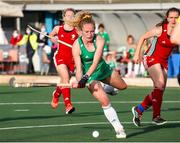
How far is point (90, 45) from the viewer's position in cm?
1362

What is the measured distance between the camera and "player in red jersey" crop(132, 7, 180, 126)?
15148 mm

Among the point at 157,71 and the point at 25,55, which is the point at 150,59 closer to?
the point at 157,71

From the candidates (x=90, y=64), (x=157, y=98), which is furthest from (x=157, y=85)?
(x=90, y=64)

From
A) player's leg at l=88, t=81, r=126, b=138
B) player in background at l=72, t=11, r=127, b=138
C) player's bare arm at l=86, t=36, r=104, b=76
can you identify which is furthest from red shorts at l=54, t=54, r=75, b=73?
player's leg at l=88, t=81, r=126, b=138

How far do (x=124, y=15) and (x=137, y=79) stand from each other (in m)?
6.89

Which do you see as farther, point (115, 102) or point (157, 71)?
point (115, 102)

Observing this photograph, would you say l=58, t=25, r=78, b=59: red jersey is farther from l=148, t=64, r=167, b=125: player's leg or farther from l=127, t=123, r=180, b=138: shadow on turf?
l=127, t=123, r=180, b=138: shadow on turf

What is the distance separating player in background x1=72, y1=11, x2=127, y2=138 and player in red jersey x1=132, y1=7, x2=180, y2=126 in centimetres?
152

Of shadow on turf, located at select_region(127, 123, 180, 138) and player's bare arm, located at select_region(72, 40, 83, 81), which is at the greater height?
player's bare arm, located at select_region(72, 40, 83, 81)

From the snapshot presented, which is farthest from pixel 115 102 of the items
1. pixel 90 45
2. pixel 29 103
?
pixel 90 45

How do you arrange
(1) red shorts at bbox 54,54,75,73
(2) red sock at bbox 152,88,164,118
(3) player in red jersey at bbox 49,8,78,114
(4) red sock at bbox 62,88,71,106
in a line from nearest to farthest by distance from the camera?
(2) red sock at bbox 152,88,164,118
(4) red sock at bbox 62,88,71,106
(3) player in red jersey at bbox 49,8,78,114
(1) red shorts at bbox 54,54,75,73

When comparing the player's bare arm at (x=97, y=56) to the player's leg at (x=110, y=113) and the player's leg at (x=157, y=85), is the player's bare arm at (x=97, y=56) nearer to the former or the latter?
the player's leg at (x=110, y=113)

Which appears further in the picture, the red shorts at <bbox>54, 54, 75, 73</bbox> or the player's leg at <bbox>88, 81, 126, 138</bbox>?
the red shorts at <bbox>54, 54, 75, 73</bbox>

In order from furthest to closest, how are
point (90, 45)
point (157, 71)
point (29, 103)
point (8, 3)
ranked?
point (8, 3)
point (29, 103)
point (157, 71)
point (90, 45)
